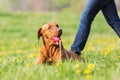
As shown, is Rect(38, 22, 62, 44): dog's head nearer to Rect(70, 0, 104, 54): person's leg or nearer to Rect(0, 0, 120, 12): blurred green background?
Rect(70, 0, 104, 54): person's leg

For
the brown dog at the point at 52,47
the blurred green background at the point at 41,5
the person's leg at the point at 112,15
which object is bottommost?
the brown dog at the point at 52,47

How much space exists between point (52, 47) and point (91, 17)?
4.68ft

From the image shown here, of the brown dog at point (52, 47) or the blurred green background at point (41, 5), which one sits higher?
the blurred green background at point (41, 5)

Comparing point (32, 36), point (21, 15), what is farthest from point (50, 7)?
point (32, 36)

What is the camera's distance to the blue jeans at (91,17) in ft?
28.7

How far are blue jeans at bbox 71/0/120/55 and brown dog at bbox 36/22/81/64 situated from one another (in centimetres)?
100

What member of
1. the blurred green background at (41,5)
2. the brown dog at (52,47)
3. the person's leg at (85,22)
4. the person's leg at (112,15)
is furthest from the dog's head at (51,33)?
the blurred green background at (41,5)

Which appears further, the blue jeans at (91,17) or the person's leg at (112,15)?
the person's leg at (112,15)

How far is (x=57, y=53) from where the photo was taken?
7.73m

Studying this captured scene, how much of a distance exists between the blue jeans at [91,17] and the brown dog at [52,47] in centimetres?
100

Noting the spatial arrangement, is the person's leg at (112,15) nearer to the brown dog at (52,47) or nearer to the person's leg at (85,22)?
the person's leg at (85,22)

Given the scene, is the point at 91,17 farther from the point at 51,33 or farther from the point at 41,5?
the point at 41,5

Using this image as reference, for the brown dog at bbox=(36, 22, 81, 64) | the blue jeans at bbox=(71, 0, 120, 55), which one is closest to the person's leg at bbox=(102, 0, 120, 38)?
the blue jeans at bbox=(71, 0, 120, 55)

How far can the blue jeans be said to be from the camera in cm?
873
